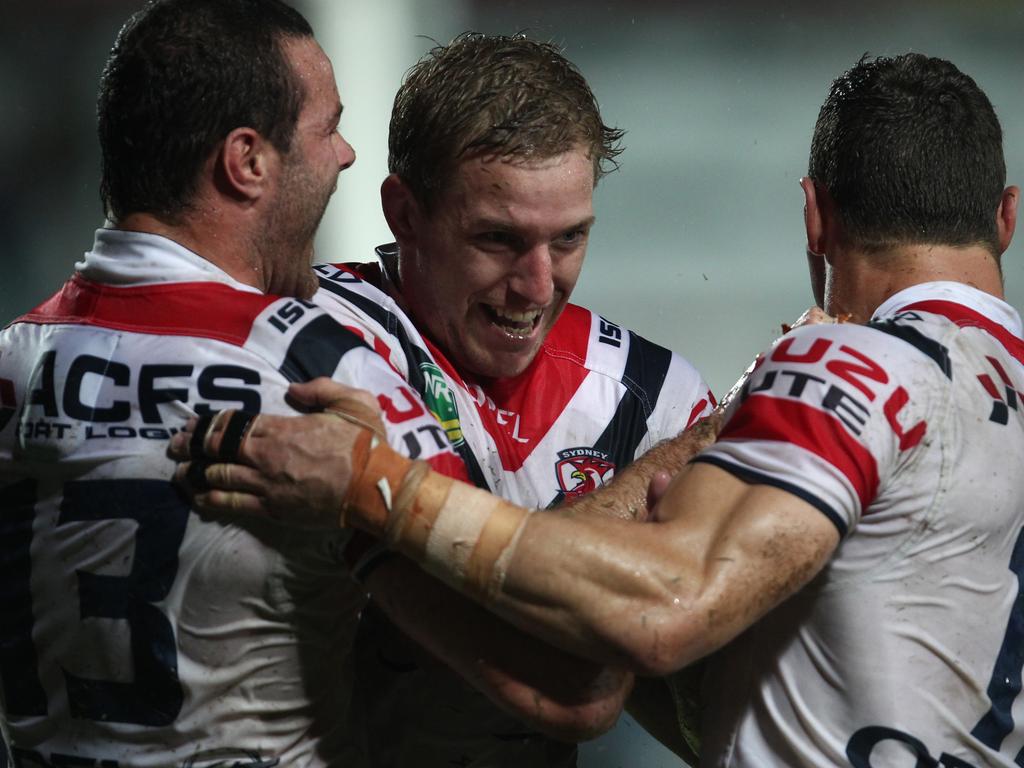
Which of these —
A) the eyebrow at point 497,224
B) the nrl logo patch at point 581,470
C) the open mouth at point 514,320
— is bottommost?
the nrl logo patch at point 581,470

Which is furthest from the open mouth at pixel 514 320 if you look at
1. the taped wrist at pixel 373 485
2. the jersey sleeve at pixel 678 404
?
the taped wrist at pixel 373 485

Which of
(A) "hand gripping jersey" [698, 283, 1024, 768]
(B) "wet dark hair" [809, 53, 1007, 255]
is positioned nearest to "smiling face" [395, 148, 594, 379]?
(B) "wet dark hair" [809, 53, 1007, 255]

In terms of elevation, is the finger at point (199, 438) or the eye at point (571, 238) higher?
the eye at point (571, 238)

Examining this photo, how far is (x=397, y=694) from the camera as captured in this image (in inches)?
103

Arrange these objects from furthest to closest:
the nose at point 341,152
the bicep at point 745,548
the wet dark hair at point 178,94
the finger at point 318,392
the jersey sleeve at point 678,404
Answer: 1. the jersey sleeve at point 678,404
2. the nose at point 341,152
3. the wet dark hair at point 178,94
4. the finger at point 318,392
5. the bicep at point 745,548

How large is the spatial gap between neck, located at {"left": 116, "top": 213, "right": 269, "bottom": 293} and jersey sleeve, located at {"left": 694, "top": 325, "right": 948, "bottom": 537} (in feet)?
2.88

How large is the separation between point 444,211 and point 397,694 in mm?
1067

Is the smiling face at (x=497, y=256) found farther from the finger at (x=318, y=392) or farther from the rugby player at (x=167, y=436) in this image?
the finger at (x=318, y=392)

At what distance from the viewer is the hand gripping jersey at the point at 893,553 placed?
196cm

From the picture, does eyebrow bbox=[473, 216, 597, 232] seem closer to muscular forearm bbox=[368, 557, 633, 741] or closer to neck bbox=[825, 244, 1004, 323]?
neck bbox=[825, 244, 1004, 323]

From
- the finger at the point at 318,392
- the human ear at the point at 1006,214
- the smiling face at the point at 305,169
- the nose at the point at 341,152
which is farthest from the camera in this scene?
the human ear at the point at 1006,214

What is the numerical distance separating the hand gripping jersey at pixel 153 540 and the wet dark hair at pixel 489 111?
2.69ft

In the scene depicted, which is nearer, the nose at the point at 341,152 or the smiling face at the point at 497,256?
the nose at the point at 341,152

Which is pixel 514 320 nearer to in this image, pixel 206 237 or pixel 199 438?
pixel 206 237
